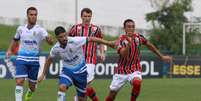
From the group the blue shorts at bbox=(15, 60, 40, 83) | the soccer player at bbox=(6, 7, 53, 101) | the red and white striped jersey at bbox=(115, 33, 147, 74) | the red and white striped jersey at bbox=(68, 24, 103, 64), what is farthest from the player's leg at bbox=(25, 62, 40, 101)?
the red and white striped jersey at bbox=(115, 33, 147, 74)

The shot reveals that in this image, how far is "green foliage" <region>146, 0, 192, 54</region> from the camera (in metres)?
57.8

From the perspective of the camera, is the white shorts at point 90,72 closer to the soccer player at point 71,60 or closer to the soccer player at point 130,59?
the soccer player at point 130,59

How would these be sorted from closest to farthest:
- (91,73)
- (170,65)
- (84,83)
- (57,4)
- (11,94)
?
(84,83) → (91,73) → (11,94) → (170,65) → (57,4)

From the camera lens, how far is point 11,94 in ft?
67.1

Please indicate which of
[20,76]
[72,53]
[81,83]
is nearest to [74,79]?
[81,83]

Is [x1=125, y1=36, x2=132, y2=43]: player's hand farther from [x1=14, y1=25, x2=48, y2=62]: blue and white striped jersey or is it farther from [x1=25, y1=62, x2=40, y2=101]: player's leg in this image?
[x1=25, y1=62, x2=40, y2=101]: player's leg

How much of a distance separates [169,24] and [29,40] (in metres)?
46.3

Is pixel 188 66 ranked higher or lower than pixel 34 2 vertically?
lower

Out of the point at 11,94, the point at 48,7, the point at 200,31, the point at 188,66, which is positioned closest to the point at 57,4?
the point at 48,7

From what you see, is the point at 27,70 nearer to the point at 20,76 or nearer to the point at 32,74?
the point at 32,74

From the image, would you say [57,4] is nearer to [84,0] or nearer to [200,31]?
[84,0]

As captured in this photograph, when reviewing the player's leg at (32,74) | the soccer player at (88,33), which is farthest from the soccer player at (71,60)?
the player's leg at (32,74)

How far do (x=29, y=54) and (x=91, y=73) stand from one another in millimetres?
1528

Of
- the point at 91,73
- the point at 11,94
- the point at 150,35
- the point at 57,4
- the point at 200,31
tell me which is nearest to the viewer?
the point at 91,73
